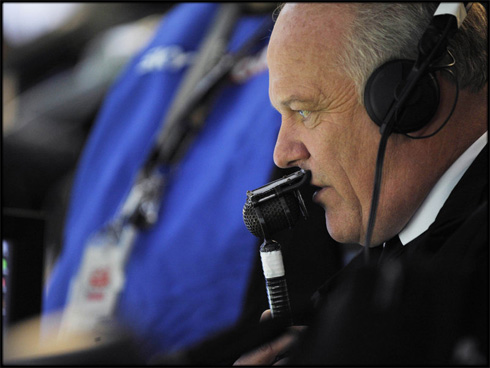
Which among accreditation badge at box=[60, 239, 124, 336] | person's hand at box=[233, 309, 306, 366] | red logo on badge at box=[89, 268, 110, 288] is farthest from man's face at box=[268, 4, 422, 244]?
red logo on badge at box=[89, 268, 110, 288]

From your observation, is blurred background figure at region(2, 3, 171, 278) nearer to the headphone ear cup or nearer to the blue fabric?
the blue fabric

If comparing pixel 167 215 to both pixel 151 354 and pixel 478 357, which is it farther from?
pixel 478 357

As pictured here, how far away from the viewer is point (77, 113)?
2617mm

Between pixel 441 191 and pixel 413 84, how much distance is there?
14cm

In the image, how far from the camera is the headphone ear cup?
0.71 metres

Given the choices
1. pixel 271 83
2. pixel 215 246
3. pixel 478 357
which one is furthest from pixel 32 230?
pixel 478 357

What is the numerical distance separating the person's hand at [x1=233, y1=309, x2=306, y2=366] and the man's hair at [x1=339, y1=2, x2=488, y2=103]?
0.33 m

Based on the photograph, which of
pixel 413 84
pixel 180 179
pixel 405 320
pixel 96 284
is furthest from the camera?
pixel 180 179

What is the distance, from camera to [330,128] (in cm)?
77

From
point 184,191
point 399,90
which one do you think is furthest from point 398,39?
point 184,191

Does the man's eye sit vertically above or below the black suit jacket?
above

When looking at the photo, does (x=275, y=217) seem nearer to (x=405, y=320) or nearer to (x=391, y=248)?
(x=391, y=248)

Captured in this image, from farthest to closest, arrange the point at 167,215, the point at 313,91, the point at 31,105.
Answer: the point at 31,105 → the point at 167,215 → the point at 313,91

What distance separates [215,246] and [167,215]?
7.1 inches
